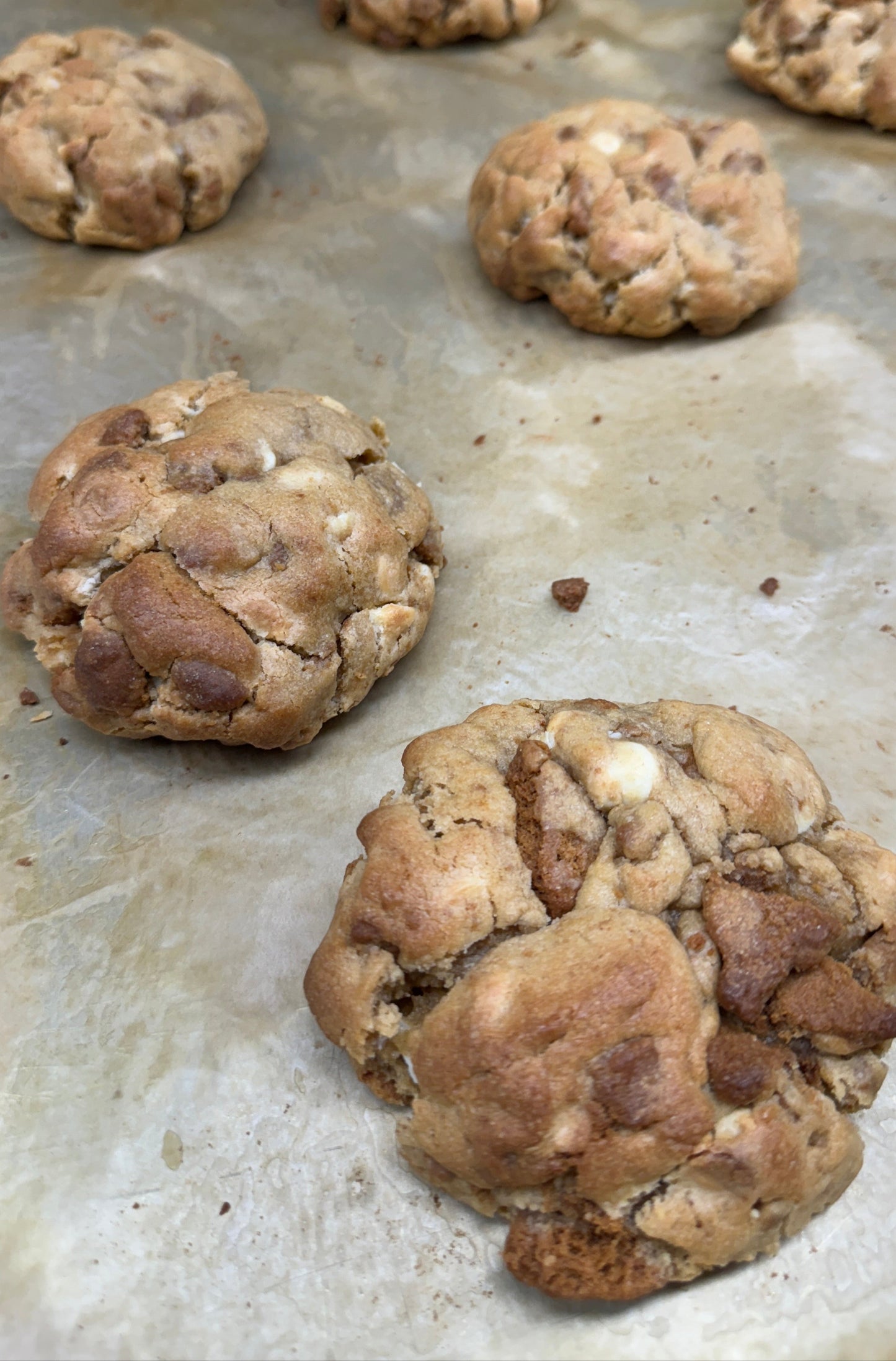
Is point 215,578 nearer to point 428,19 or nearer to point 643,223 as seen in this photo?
point 643,223

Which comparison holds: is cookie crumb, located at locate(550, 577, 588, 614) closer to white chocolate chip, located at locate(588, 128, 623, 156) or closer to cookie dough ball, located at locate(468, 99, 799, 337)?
cookie dough ball, located at locate(468, 99, 799, 337)

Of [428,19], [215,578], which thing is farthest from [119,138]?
[215,578]

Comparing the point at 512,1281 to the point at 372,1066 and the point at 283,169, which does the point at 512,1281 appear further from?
the point at 283,169

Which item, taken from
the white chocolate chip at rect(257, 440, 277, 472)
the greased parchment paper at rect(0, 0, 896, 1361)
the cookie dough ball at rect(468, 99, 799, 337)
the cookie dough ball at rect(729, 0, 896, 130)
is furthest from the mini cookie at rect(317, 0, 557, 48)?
the white chocolate chip at rect(257, 440, 277, 472)

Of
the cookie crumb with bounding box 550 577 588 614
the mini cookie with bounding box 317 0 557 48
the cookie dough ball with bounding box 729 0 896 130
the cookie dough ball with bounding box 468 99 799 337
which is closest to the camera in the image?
the cookie crumb with bounding box 550 577 588 614

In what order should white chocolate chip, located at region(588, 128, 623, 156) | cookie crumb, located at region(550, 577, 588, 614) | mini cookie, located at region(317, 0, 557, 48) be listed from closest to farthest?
1. cookie crumb, located at region(550, 577, 588, 614)
2. white chocolate chip, located at region(588, 128, 623, 156)
3. mini cookie, located at region(317, 0, 557, 48)

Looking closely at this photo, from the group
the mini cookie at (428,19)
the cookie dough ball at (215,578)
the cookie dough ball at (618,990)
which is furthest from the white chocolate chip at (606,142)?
the cookie dough ball at (618,990)
